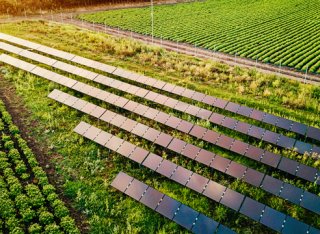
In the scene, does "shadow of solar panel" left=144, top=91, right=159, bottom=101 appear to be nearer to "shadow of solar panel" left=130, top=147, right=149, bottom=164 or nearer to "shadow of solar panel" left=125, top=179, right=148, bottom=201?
"shadow of solar panel" left=130, top=147, right=149, bottom=164

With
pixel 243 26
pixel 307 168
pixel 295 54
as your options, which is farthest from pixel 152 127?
pixel 243 26

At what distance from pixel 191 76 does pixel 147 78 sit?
17.5 ft

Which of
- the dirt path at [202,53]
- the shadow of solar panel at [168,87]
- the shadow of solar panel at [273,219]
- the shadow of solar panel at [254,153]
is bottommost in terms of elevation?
the dirt path at [202,53]

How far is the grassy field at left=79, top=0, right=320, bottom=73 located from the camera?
1943 inches

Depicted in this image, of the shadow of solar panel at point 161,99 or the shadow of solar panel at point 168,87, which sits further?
the shadow of solar panel at point 168,87

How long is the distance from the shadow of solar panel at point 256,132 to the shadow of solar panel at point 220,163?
140 inches

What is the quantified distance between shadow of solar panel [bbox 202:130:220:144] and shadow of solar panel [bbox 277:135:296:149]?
3863 mm

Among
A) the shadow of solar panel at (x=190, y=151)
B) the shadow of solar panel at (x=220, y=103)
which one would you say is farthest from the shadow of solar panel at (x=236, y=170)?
the shadow of solar panel at (x=220, y=103)

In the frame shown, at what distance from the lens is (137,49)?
39.4 meters

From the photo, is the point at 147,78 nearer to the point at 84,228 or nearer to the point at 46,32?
the point at 84,228

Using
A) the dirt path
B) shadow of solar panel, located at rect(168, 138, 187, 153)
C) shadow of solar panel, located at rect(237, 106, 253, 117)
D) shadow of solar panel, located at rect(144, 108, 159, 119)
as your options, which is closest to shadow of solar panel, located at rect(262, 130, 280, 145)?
shadow of solar panel, located at rect(237, 106, 253, 117)

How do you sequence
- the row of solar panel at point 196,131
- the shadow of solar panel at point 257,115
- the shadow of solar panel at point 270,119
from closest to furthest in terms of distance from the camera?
the row of solar panel at point 196,131
the shadow of solar panel at point 270,119
the shadow of solar panel at point 257,115

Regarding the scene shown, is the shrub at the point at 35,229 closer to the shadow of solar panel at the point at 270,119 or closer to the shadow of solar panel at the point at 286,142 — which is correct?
the shadow of solar panel at the point at 286,142

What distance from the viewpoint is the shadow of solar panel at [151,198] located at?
1755 centimetres
